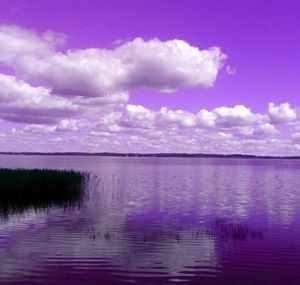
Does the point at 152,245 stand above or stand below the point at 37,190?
below

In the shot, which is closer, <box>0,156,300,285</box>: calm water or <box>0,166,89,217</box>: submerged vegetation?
<box>0,156,300,285</box>: calm water

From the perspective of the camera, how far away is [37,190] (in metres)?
40.7

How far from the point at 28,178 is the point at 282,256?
2860cm

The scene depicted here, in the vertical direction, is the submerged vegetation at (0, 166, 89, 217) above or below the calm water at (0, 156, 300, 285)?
above

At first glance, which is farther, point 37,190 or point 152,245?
point 37,190

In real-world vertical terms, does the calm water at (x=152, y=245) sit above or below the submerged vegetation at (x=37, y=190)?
below

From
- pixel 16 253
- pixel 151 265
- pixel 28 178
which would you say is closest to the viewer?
pixel 151 265

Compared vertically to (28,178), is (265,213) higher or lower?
lower

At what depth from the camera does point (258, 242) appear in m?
23.2

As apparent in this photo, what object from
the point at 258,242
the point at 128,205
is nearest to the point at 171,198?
the point at 128,205

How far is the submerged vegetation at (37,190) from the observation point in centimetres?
3569

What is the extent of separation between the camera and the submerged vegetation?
117 feet

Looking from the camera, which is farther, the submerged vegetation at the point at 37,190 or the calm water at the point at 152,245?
the submerged vegetation at the point at 37,190

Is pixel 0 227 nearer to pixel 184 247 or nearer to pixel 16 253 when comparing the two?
pixel 16 253
